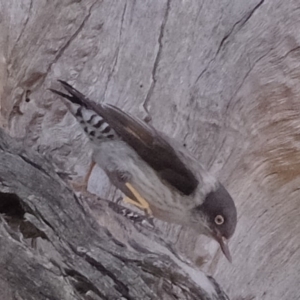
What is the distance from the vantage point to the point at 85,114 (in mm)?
2408

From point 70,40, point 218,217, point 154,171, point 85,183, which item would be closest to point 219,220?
point 218,217

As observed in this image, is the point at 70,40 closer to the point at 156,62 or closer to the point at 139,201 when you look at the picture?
the point at 156,62

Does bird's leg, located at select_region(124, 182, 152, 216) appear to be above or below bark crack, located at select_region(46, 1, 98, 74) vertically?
below

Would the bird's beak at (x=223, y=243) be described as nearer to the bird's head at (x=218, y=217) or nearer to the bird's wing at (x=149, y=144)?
the bird's head at (x=218, y=217)

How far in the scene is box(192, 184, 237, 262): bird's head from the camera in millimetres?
2471

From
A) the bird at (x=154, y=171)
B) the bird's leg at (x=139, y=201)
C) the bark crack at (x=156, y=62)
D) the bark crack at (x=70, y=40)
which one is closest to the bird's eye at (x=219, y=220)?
the bird at (x=154, y=171)

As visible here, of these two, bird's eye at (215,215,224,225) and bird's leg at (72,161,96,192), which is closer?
bird's leg at (72,161,96,192)

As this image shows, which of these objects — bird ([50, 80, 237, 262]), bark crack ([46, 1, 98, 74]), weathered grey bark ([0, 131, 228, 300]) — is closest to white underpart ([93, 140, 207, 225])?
bird ([50, 80, 237, 262])

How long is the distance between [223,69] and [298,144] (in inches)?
16.7

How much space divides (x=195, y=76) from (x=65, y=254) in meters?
1.12

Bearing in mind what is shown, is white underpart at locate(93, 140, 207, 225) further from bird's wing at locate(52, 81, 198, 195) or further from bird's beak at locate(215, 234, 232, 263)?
bird's beak at locate(215, 234, 232, 263)

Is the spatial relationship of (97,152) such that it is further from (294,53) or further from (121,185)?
(294,53)

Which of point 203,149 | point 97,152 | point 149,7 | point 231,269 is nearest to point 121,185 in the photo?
point 97,152

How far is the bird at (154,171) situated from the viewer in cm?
246
